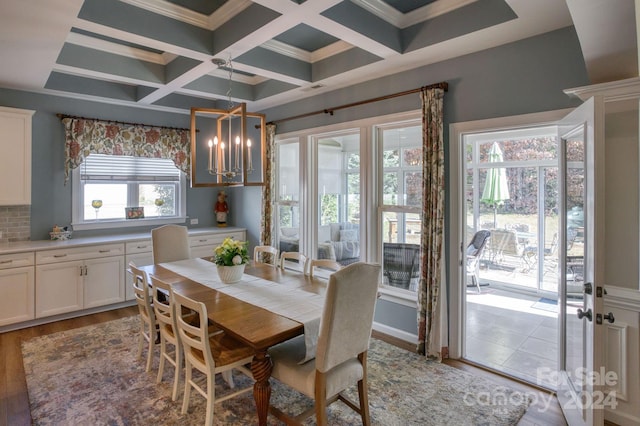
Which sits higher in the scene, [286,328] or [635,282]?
[635,282]

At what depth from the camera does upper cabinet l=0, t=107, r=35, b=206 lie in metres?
3.93

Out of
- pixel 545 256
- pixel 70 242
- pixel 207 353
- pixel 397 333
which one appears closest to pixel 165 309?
pixel 207 353

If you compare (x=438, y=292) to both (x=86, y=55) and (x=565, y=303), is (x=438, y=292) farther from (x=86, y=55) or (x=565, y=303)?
(x=86, y=55)

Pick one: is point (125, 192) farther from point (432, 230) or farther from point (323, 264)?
point (432, 230)

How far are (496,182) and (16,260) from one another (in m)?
7.04

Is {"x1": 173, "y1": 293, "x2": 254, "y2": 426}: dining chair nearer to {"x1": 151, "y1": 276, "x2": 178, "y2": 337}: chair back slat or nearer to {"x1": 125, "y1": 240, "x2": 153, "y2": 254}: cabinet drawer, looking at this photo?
{"x1": 151, "y1": 276, "x2": 178, "y2": 337}: chair back slat

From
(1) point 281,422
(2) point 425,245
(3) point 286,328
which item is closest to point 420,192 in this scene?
(2) point 425,245

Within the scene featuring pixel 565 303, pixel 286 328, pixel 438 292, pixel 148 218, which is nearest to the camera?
pixel 286 328

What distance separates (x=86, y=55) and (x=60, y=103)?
55.2 inches

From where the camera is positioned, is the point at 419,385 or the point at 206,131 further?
the point at 206,131

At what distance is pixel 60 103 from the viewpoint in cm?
457

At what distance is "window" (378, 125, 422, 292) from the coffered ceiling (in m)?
0.72

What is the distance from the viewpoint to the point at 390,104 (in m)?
3.71

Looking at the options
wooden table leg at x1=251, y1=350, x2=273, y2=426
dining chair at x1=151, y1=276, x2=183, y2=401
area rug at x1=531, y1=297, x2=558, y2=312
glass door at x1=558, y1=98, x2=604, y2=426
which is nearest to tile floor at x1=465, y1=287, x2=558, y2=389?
area rug at x1=531, y1=297, x2=558, y2=312
